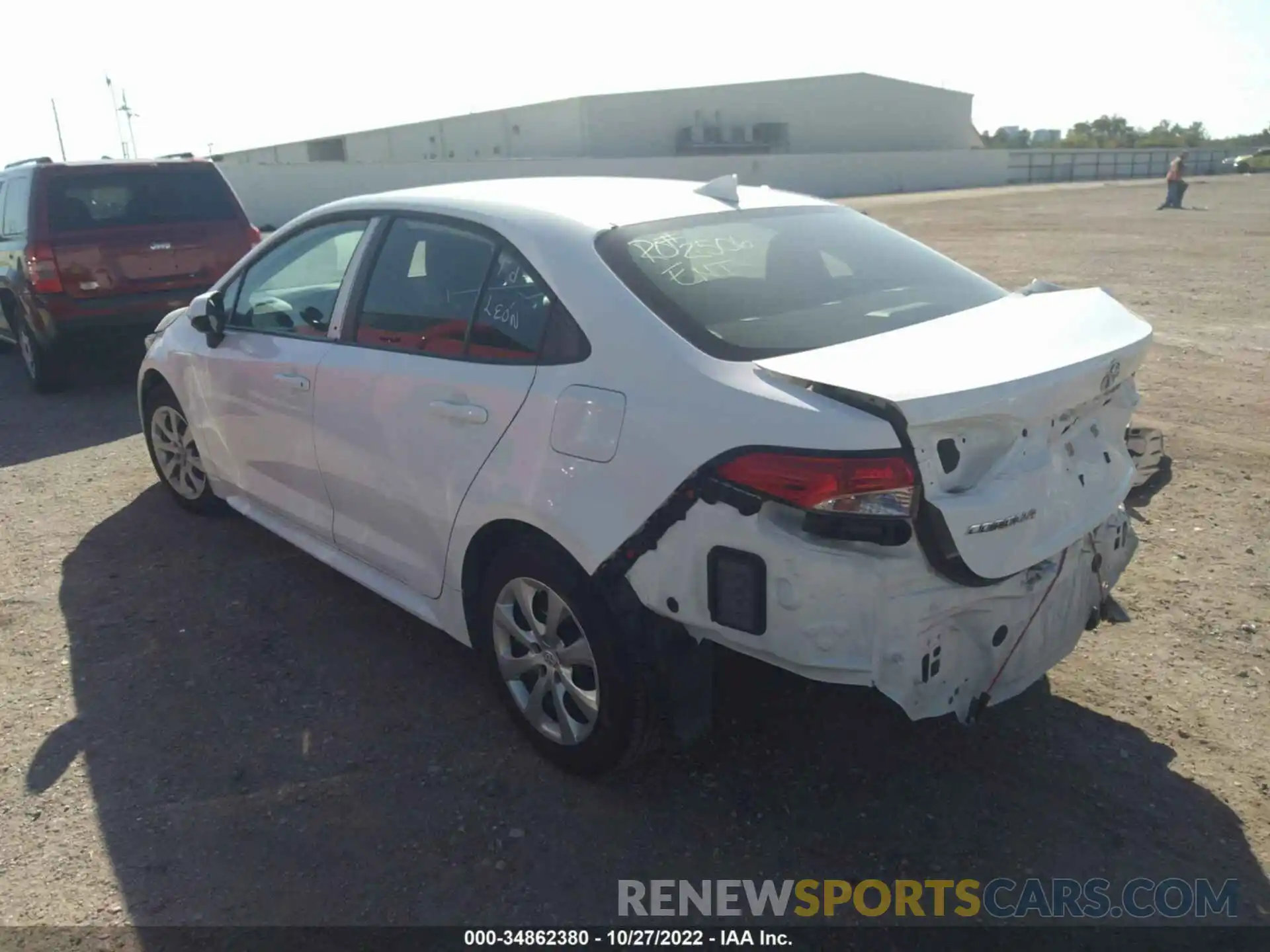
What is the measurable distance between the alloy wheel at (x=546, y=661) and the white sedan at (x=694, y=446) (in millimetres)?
10

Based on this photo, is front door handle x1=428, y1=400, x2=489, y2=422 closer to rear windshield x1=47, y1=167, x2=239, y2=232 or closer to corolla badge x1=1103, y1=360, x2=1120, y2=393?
corolla badge x1=1103, y1=360, x2=1120, y2=393

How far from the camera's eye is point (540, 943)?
8.30 ft

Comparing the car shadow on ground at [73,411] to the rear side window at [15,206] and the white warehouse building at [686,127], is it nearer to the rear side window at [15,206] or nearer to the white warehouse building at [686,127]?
the rear side window at [15,206]

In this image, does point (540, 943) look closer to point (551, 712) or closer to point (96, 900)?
point (551, 712)

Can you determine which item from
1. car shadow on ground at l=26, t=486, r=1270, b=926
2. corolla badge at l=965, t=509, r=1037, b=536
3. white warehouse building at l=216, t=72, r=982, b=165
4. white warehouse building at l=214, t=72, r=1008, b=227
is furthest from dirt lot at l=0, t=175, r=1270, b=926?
white warehouse building at l=216, t=72, r=982, b=165

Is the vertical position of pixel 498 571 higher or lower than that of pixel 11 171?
lower

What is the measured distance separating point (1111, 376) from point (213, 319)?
3733 millimetres

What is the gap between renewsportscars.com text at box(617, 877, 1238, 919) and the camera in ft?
8.36

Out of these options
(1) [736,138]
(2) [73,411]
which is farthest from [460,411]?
(1) [736,138]

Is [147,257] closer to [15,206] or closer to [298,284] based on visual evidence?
[15,206]

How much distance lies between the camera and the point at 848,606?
2.39m

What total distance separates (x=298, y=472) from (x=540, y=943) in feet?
7.42

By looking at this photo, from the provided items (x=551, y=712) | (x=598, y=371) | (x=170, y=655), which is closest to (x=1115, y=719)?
(x=551, y=712)

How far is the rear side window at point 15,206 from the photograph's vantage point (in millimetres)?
8185
